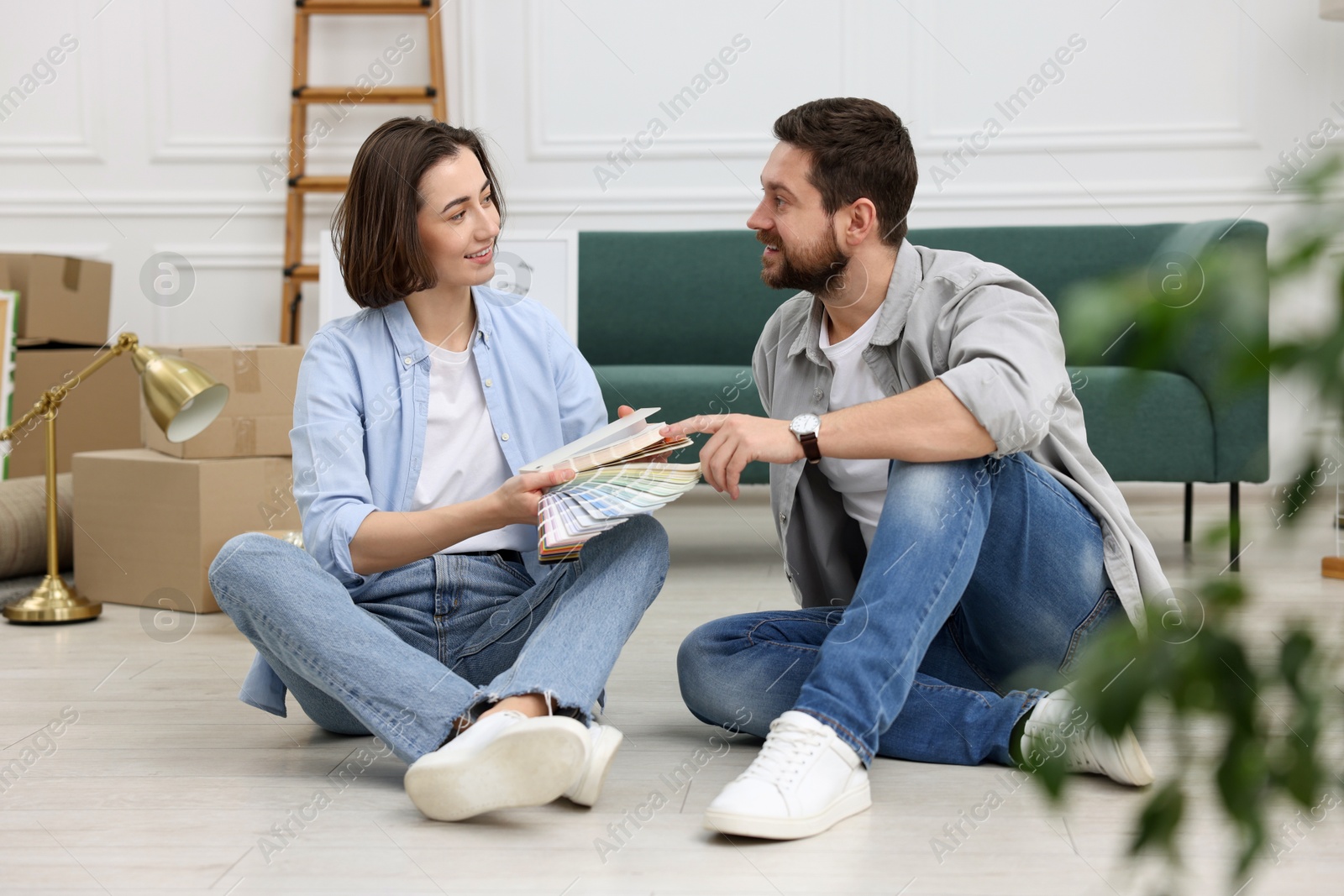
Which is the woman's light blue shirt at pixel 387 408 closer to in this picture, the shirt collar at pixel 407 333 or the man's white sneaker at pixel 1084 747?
the shirt collar at pixel 407 333

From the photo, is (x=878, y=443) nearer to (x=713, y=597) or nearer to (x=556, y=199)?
(x=713, y=597)

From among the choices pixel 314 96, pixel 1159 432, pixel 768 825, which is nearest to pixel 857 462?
pixel 768 825

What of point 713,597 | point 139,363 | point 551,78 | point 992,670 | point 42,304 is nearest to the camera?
point 992,670

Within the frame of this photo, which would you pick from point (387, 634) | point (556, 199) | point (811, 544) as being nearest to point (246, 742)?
point (387, 634)

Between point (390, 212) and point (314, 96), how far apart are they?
8.87 feet

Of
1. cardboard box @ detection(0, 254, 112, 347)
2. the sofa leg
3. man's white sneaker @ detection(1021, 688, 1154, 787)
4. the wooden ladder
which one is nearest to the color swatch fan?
man's white sneaker @ detection(1021, 688, 1154, 787)

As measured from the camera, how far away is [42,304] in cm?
342

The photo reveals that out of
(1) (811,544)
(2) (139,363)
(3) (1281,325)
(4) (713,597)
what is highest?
(3) (1281,325)

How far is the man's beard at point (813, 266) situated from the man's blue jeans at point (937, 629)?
0.29m

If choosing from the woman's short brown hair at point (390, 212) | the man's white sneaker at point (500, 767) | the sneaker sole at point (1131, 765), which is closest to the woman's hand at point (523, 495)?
the man's white sneaker at point (500, 767)

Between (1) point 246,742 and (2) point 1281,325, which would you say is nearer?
(2) point 1281,325

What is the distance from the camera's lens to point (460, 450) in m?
1.54

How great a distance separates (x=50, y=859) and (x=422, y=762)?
370 mm

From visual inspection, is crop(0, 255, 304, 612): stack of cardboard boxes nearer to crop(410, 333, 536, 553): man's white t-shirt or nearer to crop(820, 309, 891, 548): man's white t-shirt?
crop(410, 333, 536, 553): man's white t-shirt
